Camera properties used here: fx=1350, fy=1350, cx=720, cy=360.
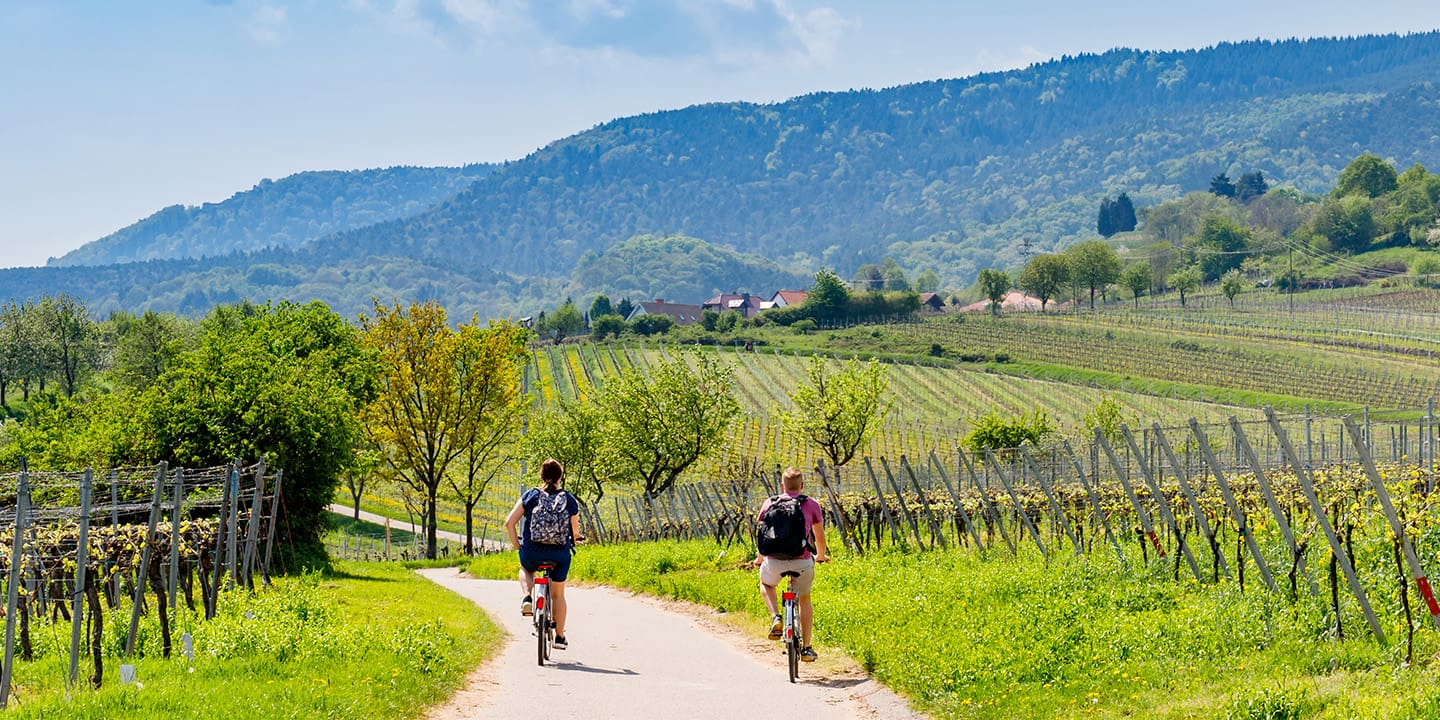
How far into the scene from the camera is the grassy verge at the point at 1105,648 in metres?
9.81

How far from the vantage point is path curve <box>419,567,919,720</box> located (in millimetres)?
11703

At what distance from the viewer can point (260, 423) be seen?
102ft

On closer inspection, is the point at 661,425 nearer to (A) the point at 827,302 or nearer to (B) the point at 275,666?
(B) the point at 275,666

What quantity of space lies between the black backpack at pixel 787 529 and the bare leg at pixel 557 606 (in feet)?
7.93

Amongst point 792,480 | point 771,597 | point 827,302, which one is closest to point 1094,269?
point 827,302

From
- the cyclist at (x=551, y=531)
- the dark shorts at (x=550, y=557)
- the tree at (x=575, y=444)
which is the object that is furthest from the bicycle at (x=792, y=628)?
the tree at (x=575, y=444)

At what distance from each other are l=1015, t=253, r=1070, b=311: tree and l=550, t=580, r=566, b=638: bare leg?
171 m

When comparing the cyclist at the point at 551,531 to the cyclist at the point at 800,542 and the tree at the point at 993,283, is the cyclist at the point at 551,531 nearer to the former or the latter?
the cyclist at the point at 800,542

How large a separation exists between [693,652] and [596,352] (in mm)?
119687

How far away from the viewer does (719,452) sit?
54688 mm

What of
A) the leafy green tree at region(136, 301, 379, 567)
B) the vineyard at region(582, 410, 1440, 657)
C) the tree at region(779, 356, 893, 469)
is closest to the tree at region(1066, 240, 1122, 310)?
the tree at region(779, 356, 893, 469)

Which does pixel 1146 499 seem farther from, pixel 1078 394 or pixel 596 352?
pixel 596 352

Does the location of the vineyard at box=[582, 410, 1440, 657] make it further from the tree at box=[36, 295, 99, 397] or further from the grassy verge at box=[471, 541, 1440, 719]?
the tree at box=[36, 295, 99, 397]

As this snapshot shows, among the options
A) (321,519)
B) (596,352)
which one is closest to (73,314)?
(596,352)
